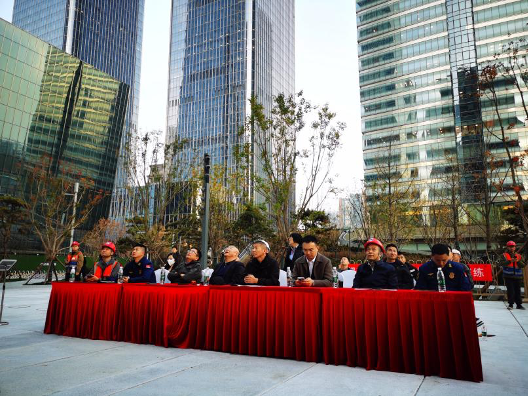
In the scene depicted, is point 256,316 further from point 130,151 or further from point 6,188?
point 6,188

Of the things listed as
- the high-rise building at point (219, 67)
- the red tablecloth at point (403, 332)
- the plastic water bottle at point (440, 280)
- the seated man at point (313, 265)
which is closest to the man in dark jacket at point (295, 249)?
the seated man at point (313, 265)

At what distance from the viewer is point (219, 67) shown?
278 feet

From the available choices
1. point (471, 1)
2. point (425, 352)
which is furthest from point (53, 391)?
point (471, 1)

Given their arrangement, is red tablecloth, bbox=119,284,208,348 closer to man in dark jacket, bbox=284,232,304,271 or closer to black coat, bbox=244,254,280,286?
black coat, bbox=244,254,280,286

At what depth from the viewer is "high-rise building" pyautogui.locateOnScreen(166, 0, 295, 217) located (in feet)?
266

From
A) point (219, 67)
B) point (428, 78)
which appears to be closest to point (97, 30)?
point (219, 67)

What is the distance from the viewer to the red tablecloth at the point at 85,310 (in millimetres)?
5840

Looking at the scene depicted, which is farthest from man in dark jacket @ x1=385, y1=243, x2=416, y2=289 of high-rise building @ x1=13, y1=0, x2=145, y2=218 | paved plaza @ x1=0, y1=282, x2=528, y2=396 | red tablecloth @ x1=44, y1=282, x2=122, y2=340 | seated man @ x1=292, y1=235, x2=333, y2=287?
high-rise building @ x1=13, y1=0, x2=145, y2=218

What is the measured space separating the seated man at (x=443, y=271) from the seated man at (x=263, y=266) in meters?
2.07

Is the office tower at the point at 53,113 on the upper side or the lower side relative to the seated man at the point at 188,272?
upper

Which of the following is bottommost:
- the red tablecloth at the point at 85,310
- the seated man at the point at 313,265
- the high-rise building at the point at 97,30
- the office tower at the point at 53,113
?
the red tablecloth at the point at 85,310

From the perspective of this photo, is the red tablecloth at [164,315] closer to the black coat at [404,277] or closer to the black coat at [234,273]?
the black coat at [234,273]

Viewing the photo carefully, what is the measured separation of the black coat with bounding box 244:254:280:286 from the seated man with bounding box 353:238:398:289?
4.19ft

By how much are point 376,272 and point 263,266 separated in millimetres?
1705
